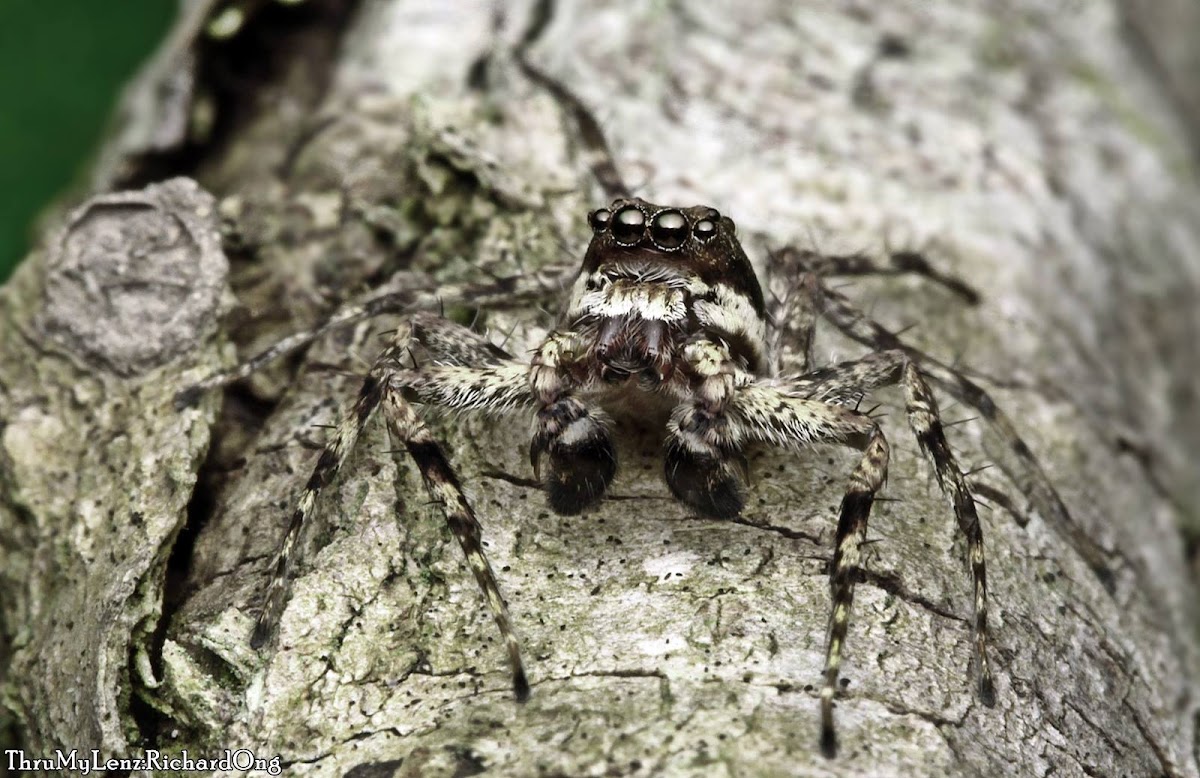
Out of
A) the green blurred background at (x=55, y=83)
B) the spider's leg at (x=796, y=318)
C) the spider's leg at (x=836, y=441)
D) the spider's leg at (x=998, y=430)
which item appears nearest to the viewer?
the spider's leg at (x=836, y=441)

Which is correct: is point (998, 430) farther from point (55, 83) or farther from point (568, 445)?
point (55, 83)

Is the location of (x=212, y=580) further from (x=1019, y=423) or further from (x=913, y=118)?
(x=913, y=118)

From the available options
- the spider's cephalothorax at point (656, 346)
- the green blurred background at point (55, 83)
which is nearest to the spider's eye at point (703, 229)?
the spider's cephalothorax at point (656, 346)

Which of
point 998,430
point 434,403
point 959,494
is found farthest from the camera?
point 998,430

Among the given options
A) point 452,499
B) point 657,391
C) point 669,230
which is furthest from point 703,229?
point 452,499

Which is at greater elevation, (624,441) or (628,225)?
(628,225)

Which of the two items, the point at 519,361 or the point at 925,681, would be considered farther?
the point at 519,361

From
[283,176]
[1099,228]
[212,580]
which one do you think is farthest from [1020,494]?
[283,176]

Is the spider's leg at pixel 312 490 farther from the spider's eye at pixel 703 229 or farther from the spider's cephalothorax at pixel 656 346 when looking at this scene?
the spider's eye at pixel 703 229
